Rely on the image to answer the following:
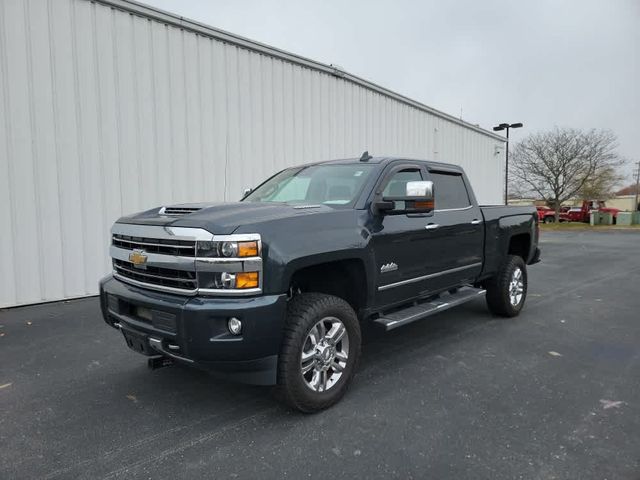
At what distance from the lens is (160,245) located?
3.05 m

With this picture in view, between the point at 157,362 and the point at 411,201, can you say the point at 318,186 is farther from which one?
the point at 157,362

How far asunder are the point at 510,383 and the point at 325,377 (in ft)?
5.28

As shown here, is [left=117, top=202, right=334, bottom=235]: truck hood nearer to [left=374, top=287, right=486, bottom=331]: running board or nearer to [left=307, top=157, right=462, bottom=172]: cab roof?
[left=307, top=157, right=462, bottom=172]: cab roof

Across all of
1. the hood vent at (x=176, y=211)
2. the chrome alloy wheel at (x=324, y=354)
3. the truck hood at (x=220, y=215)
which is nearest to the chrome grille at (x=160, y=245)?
the truck hood at (x=220, y=215)

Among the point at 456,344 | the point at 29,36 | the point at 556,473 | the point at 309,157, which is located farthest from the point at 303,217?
the point at 309,157

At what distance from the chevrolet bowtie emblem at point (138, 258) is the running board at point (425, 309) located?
1.92m

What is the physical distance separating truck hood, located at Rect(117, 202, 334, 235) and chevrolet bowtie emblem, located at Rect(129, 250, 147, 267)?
0.71ft

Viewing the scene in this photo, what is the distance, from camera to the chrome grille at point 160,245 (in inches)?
113

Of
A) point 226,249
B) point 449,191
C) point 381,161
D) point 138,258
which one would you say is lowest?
point 138,258

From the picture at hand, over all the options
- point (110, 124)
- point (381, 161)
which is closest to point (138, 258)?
point (381, 161)

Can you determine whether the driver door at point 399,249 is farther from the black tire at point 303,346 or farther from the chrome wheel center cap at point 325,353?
the chrome wheel center cap at point 325,353

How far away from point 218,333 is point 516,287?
4457mm

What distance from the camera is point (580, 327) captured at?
541 cm

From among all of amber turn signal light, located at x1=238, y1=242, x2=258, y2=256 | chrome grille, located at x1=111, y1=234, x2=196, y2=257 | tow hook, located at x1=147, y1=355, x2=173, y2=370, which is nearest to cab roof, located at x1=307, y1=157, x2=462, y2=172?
amber turn signal light, located at x1=238, y1=242, x2=258, y2=256
